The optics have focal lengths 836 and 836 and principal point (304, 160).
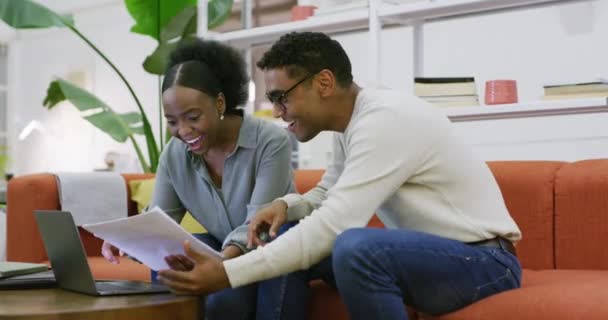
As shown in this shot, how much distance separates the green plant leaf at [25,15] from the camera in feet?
12.7

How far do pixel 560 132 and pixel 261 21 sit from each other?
9.11 feet

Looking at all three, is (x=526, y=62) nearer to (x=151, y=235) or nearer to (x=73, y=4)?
(x=151, y=235)

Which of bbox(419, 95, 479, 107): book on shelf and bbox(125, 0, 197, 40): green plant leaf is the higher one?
bbox(125, 0, 197, 40): green plant leaf

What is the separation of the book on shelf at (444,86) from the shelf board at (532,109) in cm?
8

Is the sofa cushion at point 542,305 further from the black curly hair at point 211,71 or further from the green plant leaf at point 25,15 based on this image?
the green plant leaf at point 25,15

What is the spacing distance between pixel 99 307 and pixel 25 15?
111 inches

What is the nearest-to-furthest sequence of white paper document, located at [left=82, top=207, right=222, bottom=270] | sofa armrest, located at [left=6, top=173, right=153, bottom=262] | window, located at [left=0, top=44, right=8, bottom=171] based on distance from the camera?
1. white paper document, located at [left=82, top=207, right=222, bottom=270]
2. sofa armrest, located at [left=6, top=173, right=153, bottom=262]
3. window, located at [left=0, top=44, right=8, bottom=171]

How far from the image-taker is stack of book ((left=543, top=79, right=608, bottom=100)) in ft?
8.45

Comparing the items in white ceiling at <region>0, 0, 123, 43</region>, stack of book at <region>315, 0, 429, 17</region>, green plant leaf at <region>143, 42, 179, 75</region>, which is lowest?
green plant leaf at <region>143, 42, 179, 75</region>

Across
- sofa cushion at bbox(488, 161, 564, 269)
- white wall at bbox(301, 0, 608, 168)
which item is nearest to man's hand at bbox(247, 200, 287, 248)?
sofa cushion at bbox(488, 161, 564, 269)

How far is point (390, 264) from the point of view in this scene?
1543 mm

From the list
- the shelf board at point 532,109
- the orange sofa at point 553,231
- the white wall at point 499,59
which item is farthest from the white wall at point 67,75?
the orange sofa at point 553,231

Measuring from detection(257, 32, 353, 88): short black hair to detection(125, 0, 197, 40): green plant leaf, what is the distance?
89.6 inches

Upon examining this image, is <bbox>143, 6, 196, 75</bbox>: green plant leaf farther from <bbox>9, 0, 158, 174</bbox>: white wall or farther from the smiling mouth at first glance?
<bbox>9, 0, 158, 174</bbox>: white wall
